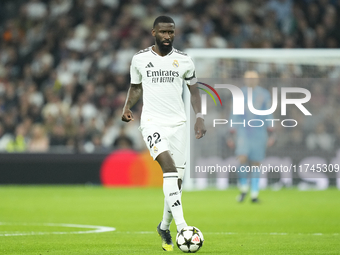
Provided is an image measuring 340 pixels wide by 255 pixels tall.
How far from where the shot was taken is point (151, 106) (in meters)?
6.69

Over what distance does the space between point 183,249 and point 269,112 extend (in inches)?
339

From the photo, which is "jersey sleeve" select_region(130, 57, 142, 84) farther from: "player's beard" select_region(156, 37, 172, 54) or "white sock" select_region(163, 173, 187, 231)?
"white sock" select_region(163, 173, 187, 231)

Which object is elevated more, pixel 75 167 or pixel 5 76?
pixel 5 76

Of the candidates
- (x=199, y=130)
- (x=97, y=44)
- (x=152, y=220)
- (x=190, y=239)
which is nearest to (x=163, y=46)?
(x=199, y=130)

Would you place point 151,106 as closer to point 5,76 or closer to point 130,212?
point 130,212

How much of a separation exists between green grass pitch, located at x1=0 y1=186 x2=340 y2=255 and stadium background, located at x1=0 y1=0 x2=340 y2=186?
3.37 feet

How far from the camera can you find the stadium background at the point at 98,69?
59.0ft

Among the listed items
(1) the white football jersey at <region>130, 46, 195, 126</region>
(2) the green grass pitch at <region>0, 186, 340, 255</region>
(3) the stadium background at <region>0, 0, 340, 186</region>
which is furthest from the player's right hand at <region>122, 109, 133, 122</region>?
(3) the stadium background at <region>0, 0, 340, 186</region>

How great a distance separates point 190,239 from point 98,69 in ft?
50.9

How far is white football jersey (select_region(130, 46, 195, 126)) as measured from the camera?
6.64 m

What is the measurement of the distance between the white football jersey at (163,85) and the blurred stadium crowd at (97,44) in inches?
471

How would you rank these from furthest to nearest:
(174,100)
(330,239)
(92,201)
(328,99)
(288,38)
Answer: (288,38)
(328,99)
(92,201)
(330,239)
(174,100)

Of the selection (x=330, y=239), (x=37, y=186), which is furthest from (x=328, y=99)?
(x=330, y=239)

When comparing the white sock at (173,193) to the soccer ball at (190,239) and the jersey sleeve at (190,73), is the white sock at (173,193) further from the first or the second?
the jersey sleeve at (190,73)
